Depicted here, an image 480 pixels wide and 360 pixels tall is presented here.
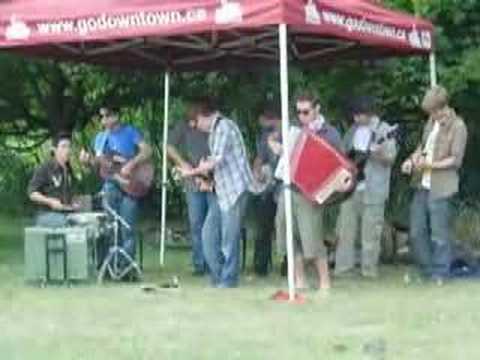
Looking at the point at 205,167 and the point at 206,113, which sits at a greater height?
the point at 206,113

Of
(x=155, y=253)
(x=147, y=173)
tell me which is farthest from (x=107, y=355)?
(x=155, y=253)

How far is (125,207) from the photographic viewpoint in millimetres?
14570

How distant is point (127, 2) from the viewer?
13133 millimetres

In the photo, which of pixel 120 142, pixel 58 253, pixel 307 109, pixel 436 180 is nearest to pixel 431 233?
pixel 436 180

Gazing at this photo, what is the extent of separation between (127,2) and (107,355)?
4513 mm

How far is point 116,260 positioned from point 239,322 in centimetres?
332

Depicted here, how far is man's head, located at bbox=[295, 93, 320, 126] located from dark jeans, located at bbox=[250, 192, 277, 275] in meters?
1.90

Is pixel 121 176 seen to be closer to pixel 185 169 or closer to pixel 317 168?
pixel 185 169

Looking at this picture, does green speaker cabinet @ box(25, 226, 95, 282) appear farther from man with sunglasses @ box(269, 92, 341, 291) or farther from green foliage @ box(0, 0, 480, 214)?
green foliage @ box(0, 0, 480, 214)

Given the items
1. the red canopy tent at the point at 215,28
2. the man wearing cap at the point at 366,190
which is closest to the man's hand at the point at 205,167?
the red canopy tent at the point at 215,28

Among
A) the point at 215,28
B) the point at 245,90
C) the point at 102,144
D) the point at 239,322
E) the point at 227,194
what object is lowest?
the point at 239,322

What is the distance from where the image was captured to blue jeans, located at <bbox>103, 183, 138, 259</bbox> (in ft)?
47.2

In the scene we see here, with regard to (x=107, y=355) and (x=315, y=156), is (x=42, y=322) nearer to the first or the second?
(x=107, y=355)

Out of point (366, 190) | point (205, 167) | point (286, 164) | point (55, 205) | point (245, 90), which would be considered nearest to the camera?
point (286, 164)
